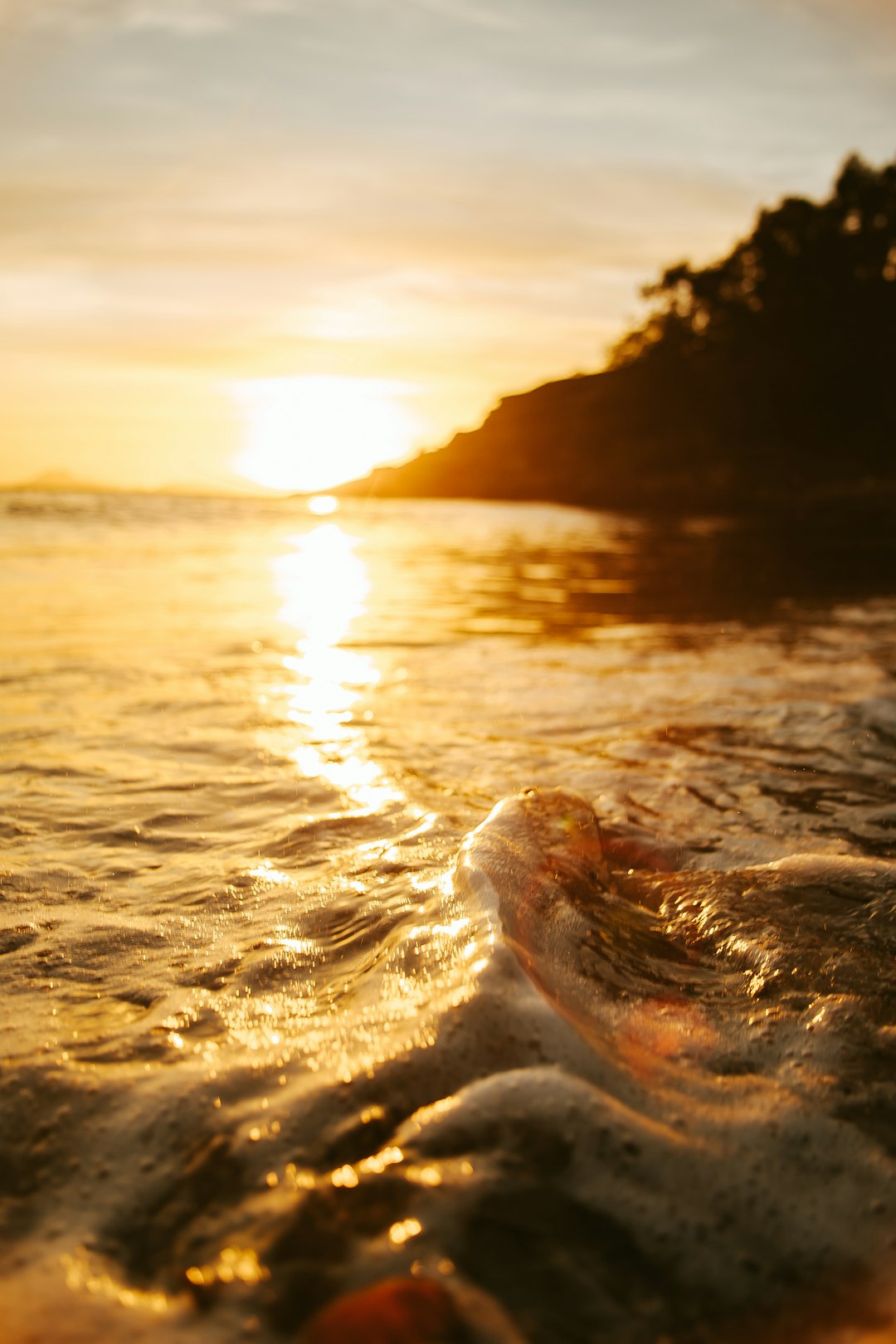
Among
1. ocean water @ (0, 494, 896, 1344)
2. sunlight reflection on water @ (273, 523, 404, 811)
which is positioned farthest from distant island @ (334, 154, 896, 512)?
ocean water @ (0, 494, 896, 1344)

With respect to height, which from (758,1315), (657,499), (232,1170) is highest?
(657,499)

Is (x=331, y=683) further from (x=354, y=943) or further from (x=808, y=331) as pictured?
(x=808, y=331)

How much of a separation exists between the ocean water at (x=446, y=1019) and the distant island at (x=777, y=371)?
4774 centimetres

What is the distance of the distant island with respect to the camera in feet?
181

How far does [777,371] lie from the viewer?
58.4 metres

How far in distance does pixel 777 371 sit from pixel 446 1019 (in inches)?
2521

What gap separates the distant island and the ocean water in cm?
4774

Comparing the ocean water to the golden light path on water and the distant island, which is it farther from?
the distant island

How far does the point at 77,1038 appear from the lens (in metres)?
1.98

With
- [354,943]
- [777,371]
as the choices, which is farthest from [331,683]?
[777,371]

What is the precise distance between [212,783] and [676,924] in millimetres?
2132

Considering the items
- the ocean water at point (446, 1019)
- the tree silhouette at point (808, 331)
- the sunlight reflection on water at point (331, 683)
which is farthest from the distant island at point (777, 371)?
the ocean water at point (446, 1019)

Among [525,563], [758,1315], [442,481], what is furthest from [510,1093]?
[442,481]

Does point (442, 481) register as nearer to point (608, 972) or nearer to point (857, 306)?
point (857, 306)
